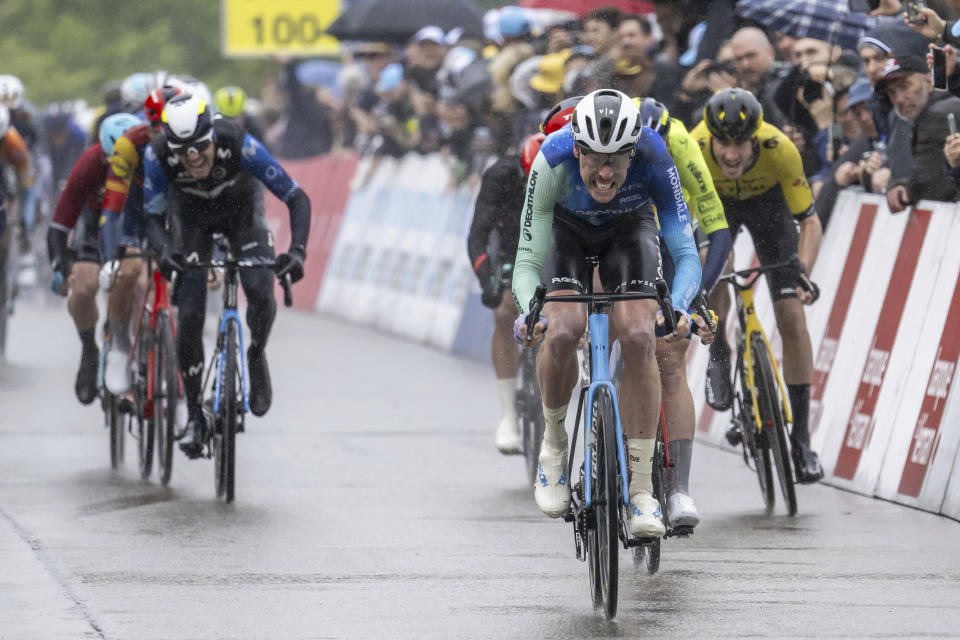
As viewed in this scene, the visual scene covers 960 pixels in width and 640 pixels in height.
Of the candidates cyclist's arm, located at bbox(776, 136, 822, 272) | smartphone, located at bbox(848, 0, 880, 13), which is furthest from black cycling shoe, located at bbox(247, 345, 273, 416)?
smartphone, located at bbox(848, 0, 880, 13)

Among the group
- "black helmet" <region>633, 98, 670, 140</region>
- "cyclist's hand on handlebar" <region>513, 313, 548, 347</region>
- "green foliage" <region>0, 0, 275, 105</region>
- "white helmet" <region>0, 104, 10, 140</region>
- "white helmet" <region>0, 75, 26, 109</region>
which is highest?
"black helmet" <region>633, 98, 670, 140</region>

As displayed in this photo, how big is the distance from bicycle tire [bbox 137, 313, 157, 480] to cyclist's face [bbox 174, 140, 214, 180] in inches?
46.9

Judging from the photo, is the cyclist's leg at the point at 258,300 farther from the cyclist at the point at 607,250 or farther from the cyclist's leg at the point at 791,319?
the cyclist at the point at 607,250

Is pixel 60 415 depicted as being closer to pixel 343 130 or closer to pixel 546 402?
pixel 546 402

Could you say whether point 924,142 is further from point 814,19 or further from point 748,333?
point 814,19

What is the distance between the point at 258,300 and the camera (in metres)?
10.6

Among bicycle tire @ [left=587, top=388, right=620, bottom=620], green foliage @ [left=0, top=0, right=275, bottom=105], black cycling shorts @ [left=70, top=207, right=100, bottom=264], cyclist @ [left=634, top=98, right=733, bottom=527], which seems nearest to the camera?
bicycle tire @ [left=587, top=388, right=620, bottom=620]

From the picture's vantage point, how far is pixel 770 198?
1040 cm

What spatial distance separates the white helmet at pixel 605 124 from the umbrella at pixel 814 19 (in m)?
6.69

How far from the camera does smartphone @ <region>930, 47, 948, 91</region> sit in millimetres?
10961

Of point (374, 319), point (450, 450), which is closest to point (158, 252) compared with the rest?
point (450, 450)

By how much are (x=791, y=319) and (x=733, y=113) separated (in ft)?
3.88

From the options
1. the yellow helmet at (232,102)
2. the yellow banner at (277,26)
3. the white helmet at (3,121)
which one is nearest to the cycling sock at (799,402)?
the white helmet at (3,121)

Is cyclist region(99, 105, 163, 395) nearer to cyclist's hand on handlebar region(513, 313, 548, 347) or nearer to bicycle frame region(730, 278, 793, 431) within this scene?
bicycle frame region(730, 278, 793, 431)
